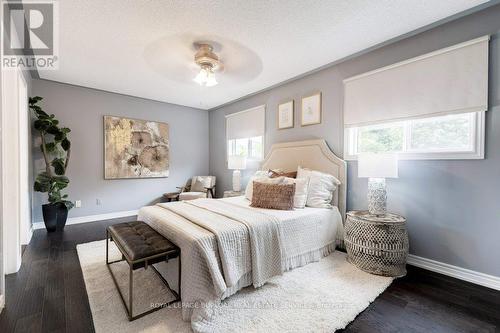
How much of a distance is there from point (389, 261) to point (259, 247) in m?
1.35

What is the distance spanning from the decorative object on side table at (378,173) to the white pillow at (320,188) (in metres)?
0.57

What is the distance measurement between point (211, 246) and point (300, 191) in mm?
1523

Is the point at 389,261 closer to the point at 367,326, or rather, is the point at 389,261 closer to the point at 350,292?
the point at 350,292

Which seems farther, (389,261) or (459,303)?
(389,261)

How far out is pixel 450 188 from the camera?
90.7 inches

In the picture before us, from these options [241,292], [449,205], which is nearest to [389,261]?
[449,205]

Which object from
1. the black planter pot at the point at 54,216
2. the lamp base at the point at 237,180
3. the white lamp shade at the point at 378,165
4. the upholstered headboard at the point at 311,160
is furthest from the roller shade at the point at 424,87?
the black planter pot at the point at 54,216

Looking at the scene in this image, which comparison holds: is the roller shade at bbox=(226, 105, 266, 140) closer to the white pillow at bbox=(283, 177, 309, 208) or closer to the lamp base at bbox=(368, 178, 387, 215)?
the white pillow at bbox=(283, 177, 309, 208)

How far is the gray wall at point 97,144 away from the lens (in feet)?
13.2

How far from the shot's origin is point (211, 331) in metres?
1.52

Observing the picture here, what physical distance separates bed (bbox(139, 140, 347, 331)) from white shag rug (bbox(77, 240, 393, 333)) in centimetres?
12

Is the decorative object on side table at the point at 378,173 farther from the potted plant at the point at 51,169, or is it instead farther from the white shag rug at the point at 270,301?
the potted plant at the point at 51,169

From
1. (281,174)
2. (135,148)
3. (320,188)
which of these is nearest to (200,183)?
(135,148)

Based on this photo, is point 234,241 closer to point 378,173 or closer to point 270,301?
point 270,301
